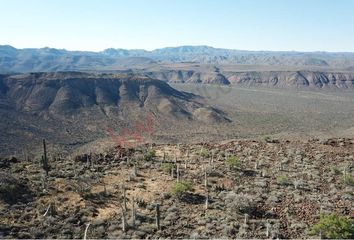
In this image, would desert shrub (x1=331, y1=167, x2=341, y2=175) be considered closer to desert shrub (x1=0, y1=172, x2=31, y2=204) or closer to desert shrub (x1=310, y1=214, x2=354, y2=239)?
desert shrub (x1=310, y1=214, x2=354, y2=239)

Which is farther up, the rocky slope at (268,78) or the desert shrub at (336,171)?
the rocky slope at (268,78)

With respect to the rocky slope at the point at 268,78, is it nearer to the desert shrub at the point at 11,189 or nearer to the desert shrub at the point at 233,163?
the desert shrub at the point at 233,163

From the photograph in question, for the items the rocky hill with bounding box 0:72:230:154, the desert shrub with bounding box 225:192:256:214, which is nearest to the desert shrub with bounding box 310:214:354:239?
the desert shrub with bounding box 225:192:256:214

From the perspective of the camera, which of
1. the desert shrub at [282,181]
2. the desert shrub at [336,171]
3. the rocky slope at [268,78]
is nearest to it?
the desert shrub at [282,181]

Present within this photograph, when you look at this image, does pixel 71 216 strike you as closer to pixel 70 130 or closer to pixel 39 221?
pixel 39 221

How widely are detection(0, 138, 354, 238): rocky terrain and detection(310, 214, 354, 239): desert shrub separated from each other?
72cm

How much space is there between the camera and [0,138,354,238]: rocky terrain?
17.5 metres

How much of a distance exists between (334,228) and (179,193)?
824 cm

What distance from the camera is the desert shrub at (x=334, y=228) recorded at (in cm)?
1595

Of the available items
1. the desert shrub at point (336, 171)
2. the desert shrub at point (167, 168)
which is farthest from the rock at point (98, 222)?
the desert shrub at point (336, 171)

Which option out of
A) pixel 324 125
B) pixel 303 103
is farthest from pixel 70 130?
pixel 303 103

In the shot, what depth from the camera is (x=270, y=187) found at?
23.2 meters

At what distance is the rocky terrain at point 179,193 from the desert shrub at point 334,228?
72cm

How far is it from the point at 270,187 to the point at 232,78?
154506 millimetres
